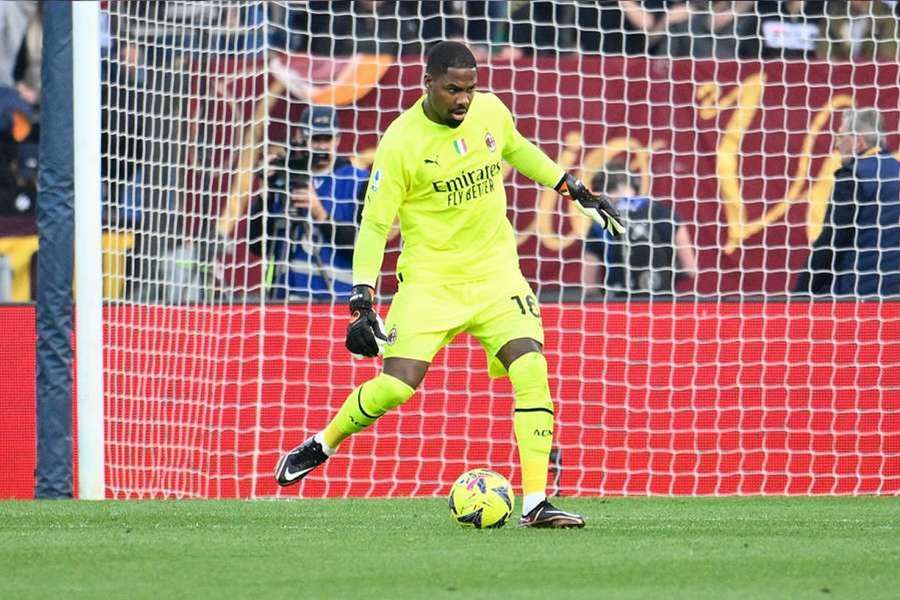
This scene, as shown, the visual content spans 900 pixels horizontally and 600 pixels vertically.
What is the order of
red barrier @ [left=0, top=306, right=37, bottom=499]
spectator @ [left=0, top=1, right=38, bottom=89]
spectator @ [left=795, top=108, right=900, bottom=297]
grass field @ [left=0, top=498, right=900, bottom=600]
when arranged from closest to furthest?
1. grass field @ [left=0, top=498, right=900, bottom=600]
2. red barrier @ [left=0, top=306, right=37, bottom=499]
3. spectator @ [left=795, top=108, right=900, bottom=297]
4. spectator @ [left=0, top=1, right=38, bottom=89]

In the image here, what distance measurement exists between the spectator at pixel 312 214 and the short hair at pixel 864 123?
10.7 feet

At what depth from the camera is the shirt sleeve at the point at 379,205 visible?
771 centimetres

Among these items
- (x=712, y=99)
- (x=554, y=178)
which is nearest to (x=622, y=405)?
(x=712, y=99)

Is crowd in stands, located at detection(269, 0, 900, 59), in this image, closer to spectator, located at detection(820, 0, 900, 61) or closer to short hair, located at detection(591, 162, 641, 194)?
spectator, located at detection(820, 0, 900, 61)

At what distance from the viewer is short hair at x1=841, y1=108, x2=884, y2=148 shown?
37.2ft

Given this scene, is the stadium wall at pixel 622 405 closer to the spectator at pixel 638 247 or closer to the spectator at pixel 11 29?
the spectator at pixel 638 247

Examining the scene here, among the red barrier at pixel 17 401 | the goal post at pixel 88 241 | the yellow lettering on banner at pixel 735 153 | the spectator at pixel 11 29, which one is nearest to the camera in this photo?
the goal post at pixel 88 241

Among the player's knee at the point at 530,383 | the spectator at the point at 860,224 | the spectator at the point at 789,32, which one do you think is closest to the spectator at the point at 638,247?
the spectator at the point at 860,224

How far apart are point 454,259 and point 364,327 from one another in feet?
2.09

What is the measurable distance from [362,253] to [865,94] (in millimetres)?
5239

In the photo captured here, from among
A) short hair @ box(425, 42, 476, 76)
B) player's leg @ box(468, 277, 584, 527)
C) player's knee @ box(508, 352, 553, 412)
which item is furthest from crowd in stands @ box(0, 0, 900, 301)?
player's knee @ box(508, 352, 553, 412)

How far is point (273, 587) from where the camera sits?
5.68 m

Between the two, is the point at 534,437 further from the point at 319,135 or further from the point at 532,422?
the point at 319,135

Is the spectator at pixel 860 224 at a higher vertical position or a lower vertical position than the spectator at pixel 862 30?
lower
